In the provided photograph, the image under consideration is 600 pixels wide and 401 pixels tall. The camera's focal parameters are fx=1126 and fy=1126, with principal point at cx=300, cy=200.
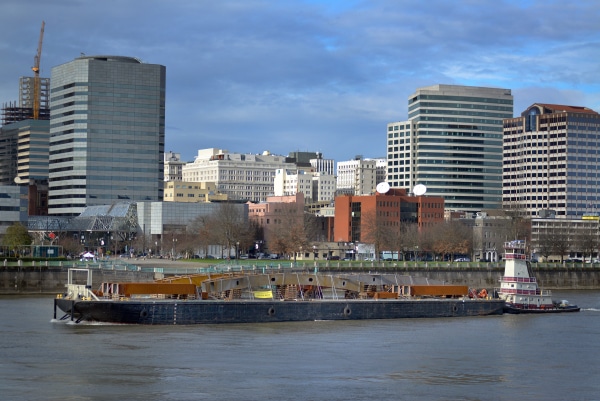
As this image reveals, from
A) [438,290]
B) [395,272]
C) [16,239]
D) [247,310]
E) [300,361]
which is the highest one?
[16,239]

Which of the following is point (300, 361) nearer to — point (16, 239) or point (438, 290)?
point (438, 290)

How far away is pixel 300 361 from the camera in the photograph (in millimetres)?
64125

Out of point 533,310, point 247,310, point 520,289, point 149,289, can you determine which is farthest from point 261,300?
point 533,310

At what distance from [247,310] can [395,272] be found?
66.3 m

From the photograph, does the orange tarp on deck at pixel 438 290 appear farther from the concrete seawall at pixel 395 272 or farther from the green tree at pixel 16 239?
the green tree at pixel 16 239

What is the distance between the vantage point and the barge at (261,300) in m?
83.6

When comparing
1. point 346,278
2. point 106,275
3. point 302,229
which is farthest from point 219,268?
point 302,229

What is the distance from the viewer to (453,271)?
156m

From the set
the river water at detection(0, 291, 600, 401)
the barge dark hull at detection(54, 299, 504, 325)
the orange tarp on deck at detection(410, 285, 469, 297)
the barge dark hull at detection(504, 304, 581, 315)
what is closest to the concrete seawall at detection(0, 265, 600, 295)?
the river water at detection(0, 291, 600, 401)

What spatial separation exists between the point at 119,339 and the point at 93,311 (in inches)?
382

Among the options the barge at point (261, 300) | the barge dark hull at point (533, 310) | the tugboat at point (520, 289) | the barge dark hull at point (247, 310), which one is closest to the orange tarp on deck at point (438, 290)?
the barge at point (261, 300)

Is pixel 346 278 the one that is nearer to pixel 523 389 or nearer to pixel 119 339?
pixel 119 339

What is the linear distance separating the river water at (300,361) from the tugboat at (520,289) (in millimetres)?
12226

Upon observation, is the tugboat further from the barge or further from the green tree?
the green tree
